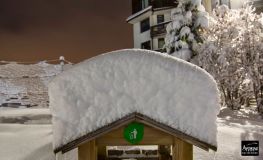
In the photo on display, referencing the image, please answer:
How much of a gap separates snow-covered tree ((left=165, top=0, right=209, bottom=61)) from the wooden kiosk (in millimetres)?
17847

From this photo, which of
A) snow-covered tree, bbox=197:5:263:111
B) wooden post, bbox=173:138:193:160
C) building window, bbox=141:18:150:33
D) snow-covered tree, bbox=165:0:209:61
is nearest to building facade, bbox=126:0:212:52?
building window, bbox=141:18:150:33

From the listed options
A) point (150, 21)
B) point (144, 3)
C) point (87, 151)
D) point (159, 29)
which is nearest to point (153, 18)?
point (150, 21)

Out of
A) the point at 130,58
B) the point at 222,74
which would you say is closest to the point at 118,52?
the point at 130,58

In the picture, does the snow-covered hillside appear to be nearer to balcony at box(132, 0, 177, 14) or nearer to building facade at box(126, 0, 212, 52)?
building facade at box(126, 0, 212, 52)

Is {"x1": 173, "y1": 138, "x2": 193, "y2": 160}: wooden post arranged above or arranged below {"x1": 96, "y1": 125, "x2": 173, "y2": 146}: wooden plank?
below

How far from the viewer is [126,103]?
3.82 m

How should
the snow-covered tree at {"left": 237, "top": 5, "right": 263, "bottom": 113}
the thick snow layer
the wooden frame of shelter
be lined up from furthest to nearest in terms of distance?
the snow-covered tree at {"left": 237, "top": 5, "right": 263, "bottom": 113}
the wooden frame of shelter
the thick snow layer

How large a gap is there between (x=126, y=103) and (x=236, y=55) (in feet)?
49.5

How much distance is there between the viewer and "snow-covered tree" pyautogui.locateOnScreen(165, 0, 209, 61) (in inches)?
862

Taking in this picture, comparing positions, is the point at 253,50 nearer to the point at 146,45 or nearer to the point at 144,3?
the point at 146,45

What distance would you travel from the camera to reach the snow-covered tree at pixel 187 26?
71.8 feet

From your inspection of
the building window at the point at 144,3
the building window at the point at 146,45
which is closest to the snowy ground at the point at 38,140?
the building window at the point at 146,45

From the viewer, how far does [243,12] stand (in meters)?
18.7

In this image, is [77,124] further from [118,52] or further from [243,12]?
[243,12]
